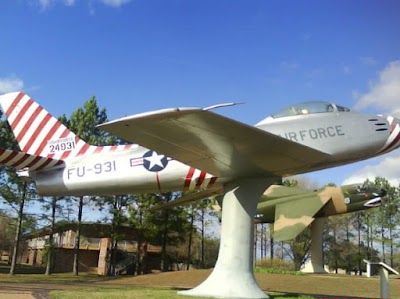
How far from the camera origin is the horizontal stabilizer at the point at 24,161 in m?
12.3

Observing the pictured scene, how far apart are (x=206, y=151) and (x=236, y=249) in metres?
3.09

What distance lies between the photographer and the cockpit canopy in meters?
12.5

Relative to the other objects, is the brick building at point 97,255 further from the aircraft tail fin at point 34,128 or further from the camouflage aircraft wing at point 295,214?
the aircraft tail fin at point 34,128

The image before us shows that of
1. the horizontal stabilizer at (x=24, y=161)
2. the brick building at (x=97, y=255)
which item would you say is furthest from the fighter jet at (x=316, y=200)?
the brick building at (x=97, y=255)

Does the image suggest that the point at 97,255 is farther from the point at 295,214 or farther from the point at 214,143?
the point at 214,143

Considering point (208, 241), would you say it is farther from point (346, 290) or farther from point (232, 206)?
point (232, 206)

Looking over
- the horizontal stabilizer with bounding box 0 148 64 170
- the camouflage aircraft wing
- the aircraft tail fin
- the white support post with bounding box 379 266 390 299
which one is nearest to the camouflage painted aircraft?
the camouflage aircraft wing

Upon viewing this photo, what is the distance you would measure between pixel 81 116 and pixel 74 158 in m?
23.3

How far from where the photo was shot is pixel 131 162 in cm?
1293

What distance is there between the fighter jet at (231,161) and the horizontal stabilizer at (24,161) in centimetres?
3

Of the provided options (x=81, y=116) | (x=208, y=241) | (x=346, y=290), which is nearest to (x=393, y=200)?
(x=208, y=241)

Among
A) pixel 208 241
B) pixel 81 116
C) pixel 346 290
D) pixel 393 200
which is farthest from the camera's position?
pixel 208 241

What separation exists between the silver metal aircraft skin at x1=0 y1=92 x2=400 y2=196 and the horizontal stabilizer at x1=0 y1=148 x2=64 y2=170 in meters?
0.03

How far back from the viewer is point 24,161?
520 inches
